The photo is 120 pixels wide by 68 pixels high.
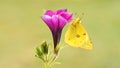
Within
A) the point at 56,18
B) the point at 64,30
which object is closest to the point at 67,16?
the point at 56,18

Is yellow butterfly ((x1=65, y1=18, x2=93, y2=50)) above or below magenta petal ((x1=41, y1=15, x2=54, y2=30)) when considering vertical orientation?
below

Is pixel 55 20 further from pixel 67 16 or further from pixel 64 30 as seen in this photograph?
pixel 64 30

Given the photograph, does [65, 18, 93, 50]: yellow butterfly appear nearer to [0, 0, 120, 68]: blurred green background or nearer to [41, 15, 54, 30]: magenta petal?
[41, 15, 54, 30]: magenta petal

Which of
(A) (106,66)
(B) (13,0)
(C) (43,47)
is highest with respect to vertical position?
(B) (13,0)

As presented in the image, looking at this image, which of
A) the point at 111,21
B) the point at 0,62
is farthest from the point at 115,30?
the point at 0,62

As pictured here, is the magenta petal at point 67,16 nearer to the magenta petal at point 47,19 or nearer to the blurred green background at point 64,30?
the magenta petal at point 47,19

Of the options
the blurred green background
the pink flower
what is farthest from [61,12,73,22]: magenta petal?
the blurred green background

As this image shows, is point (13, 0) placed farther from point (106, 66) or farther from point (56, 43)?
point (56, 43)
